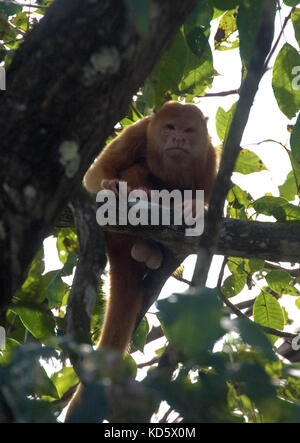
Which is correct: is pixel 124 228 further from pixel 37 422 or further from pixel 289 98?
pixel 37 422

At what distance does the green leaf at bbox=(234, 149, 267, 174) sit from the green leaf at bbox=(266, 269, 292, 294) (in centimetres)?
68

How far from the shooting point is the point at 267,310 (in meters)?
3.90

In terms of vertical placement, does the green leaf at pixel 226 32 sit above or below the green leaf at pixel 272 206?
above

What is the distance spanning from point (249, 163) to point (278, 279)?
30.4 inches

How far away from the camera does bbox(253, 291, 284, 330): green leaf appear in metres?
3.88

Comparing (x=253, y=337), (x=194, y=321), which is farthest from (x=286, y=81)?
(x=194, y=321)

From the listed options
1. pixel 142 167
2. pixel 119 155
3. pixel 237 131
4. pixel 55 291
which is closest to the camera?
pixel 237 131

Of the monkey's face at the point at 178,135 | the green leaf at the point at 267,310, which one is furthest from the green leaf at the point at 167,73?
the monkey's face at the point at 178,135

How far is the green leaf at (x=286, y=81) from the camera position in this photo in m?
3.15

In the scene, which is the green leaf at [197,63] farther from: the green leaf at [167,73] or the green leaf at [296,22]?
the green leaf at [296,22]

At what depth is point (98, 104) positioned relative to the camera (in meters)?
1.82

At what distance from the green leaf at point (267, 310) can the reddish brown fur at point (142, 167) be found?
794 millimetres

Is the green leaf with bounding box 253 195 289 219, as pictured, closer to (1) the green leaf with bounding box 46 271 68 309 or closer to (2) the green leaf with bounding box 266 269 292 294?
(2) the green leaf with bounding box 266 269 292 294

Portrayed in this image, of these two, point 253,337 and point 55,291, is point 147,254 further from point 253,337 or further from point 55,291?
point 253,337
